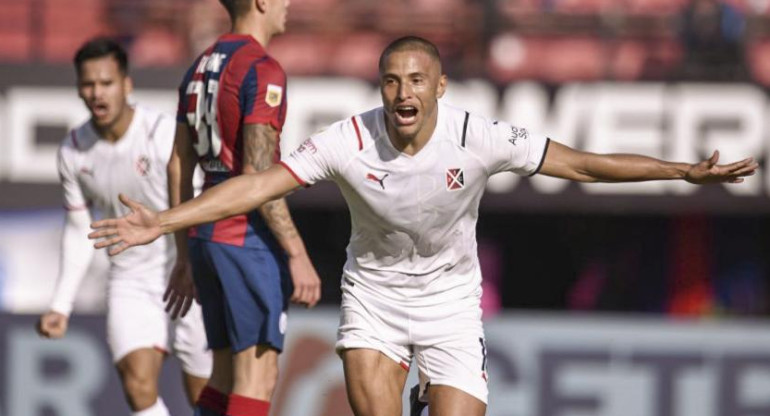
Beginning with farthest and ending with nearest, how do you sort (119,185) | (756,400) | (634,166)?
(756,400), (119,185), (634,166)

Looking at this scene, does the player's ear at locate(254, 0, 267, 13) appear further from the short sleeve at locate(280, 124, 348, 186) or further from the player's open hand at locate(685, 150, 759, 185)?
the player's open hand at locate(685, 150, 759, 185)

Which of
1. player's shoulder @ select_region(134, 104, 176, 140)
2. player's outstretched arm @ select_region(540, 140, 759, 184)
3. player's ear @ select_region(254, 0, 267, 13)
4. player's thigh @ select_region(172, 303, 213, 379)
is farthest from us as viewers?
player's shoulder @ select_region(134, 104, 176, 140)

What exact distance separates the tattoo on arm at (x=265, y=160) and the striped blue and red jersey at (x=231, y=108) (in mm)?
44

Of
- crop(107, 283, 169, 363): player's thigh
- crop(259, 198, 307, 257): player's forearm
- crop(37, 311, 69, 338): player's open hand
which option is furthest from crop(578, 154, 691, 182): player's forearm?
crop(37, 311, 69, 338): player's open hand

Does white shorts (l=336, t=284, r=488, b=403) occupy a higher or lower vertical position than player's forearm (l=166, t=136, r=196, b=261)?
lower

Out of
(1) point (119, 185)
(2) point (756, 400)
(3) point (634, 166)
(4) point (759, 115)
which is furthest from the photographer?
(4) point (759, 115)

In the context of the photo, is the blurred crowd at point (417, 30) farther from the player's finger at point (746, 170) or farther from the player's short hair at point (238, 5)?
the player's finger at point (746, 170)

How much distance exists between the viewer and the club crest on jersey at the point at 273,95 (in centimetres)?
609

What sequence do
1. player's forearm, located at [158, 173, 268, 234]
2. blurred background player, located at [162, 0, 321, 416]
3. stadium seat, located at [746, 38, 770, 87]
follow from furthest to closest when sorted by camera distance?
stadium seat, located at [746, 38, 770, 87]
blurred background player, located at [162, 0, 321, 416]
player's forearm, located at [158, 173, 268, 234]

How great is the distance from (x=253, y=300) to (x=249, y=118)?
0.78 metres

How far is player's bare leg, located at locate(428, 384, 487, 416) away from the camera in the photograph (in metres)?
5.79

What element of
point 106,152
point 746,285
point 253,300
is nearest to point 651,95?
point 746,285

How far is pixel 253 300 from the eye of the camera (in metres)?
6.19

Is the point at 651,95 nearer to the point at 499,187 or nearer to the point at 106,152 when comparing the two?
the point at 499,187
